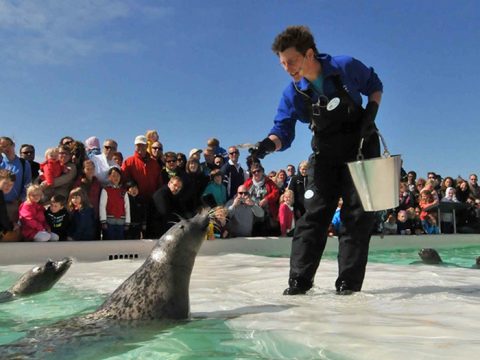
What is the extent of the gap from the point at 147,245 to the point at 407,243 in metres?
5.57

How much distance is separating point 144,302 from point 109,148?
20.9ft

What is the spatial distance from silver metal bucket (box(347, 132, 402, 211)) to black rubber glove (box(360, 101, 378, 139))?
0.23m

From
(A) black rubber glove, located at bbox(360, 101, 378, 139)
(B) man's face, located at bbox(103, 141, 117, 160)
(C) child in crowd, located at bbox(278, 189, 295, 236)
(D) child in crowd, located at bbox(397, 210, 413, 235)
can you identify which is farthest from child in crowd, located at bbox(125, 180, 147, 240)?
(D) child in crowd, located at bbox(397, 210, 413, 235)

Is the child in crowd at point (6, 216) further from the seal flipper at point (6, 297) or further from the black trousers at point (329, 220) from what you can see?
the black trousers at point (329, 220)

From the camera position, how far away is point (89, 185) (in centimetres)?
827

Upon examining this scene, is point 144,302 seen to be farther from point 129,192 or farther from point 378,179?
point 129,192

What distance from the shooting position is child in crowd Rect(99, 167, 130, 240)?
826cm

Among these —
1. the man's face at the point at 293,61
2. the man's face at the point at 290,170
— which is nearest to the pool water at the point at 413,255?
the man's face at the point at 290,170

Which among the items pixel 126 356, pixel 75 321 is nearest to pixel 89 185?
pixel 75 321

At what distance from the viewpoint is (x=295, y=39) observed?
3414 mm

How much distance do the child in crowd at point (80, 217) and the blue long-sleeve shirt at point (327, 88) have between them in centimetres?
483

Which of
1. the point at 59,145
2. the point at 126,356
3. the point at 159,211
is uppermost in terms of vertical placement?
the point at 59,145

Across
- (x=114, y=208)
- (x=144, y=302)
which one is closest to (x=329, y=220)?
(x=144, y=302)

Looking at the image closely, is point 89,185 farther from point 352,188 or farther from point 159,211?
point 352,188
